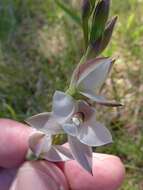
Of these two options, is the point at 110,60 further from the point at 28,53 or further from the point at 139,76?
the point at 28,53

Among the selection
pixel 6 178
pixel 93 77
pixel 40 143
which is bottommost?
pixel 6 178

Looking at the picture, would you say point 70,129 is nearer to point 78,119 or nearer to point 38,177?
point 78,119

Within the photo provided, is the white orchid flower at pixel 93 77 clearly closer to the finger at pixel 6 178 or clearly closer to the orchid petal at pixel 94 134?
the orchid petal at pixel 94 134

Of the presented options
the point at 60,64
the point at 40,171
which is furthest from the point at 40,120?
the point at 60,64

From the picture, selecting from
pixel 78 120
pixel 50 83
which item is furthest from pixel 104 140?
pixel 50 83

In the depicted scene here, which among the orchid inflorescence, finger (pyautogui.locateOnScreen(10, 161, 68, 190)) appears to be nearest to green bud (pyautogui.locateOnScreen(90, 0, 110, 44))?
the orchid inflorescence
